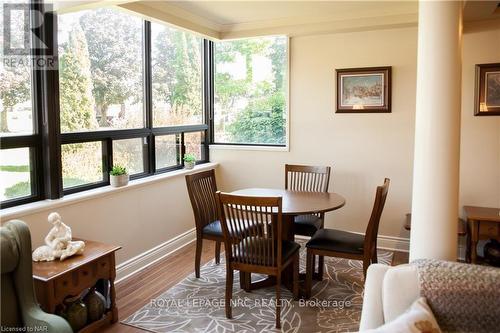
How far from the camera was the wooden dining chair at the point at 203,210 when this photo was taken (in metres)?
3.58

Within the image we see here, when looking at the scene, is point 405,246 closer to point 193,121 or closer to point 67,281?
point 193,121

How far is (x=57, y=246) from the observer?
2666 mm

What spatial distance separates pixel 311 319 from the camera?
294 cm

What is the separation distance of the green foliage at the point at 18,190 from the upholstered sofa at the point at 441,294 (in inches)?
96.8

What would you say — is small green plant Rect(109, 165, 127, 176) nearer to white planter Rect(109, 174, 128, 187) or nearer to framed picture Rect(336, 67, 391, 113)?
white planter Rect(109, 174, 128, 187)

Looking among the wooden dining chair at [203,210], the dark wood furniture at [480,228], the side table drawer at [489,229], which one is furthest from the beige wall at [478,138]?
the wooden dining chair at [203,210]

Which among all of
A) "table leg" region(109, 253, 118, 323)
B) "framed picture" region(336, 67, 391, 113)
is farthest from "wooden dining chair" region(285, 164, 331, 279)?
"table leg" region(109, 253, 118, 323)

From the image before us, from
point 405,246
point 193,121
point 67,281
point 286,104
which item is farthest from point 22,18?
point 405,246

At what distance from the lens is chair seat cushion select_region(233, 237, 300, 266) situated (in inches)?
112

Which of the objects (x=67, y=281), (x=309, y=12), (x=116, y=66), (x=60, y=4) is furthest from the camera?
(x=309, y=12)

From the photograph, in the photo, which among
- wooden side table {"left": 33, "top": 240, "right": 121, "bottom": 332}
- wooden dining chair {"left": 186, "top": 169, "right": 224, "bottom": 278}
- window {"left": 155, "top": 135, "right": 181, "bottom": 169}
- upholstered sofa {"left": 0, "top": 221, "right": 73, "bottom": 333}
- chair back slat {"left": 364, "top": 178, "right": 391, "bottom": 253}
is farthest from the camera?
window {"left": 155, "top": 135, "right": 181, "bottom": 169}

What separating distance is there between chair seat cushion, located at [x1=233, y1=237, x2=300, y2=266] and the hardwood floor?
2.78 ft

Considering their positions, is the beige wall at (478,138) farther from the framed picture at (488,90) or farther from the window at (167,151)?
the window at (167,151)

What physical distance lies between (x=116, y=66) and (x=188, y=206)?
1.75 metres
